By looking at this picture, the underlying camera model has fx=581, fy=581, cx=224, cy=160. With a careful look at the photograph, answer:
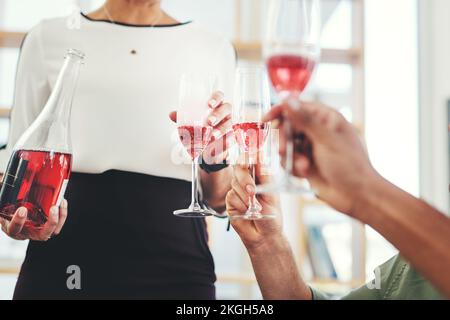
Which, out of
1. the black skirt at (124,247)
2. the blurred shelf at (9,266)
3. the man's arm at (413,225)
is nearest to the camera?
the man's arm at (413,225)

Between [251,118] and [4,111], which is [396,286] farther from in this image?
[4,111]

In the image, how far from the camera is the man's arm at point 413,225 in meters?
0.56

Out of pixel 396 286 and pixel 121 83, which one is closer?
pixel 396 286

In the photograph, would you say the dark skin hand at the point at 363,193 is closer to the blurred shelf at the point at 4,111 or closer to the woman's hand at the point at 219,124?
the woman's hand at the point at 219,124

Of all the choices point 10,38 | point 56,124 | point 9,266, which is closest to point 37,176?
point 56,124

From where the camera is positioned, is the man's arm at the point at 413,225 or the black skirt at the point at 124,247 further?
the black skirt at the point at 124,247

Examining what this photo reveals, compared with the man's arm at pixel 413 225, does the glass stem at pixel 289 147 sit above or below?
above

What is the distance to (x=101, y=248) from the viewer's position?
129 centimetres

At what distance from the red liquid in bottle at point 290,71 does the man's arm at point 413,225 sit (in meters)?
0.14

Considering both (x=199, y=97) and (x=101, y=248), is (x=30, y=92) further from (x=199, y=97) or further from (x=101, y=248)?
(x=199, y=97)

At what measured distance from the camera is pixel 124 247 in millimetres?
1270

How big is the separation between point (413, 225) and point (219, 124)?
0.43 m

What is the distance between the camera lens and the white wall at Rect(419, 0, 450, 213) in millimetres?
1767

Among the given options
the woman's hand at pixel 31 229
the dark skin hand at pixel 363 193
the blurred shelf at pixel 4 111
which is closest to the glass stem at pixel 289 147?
the dark skin hand at pixel 363 193
